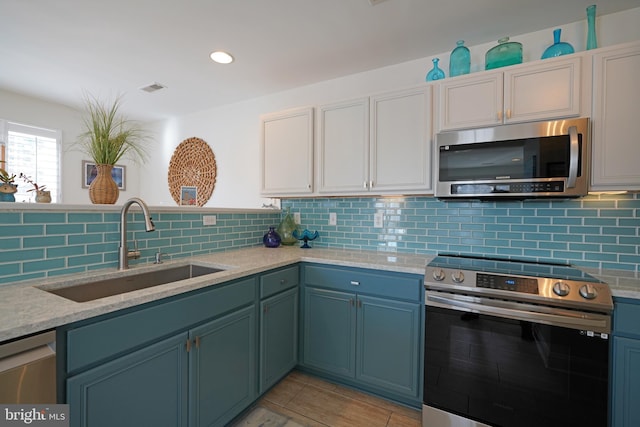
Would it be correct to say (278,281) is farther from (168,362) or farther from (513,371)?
(513,371)

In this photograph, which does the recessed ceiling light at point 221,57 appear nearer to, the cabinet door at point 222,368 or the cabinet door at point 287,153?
the cabinet door at point 287,153

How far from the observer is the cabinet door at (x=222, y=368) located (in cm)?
140

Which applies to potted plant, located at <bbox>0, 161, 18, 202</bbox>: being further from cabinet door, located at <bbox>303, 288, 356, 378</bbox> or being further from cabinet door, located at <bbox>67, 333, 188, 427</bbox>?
cabinet door, located at <bbox>303, 288, 356, 378</bbox>

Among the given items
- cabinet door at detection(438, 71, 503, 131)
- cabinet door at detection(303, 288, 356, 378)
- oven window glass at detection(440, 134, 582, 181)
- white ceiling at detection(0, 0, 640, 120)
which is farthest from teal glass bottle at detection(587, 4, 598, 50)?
cabinet door at detection(303, 288, 356, 378)

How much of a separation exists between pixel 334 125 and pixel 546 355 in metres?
1.99

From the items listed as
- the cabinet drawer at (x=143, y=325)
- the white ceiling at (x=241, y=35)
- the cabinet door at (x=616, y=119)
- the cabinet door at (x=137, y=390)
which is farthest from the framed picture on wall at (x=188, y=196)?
the cabinet door at (x=616, y=119)

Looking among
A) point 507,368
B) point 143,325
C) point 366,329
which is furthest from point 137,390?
point 507,368

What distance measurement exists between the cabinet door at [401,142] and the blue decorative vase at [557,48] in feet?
2.45

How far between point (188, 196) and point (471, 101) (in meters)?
3.50

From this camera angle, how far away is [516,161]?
66.8 inches

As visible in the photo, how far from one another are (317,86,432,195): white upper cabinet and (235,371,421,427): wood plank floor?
1462mm

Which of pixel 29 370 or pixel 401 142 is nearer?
pixel 29 370

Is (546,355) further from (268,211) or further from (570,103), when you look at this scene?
(268,211)

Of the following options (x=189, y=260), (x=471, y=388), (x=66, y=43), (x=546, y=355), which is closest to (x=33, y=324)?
(x=189, y=260)
